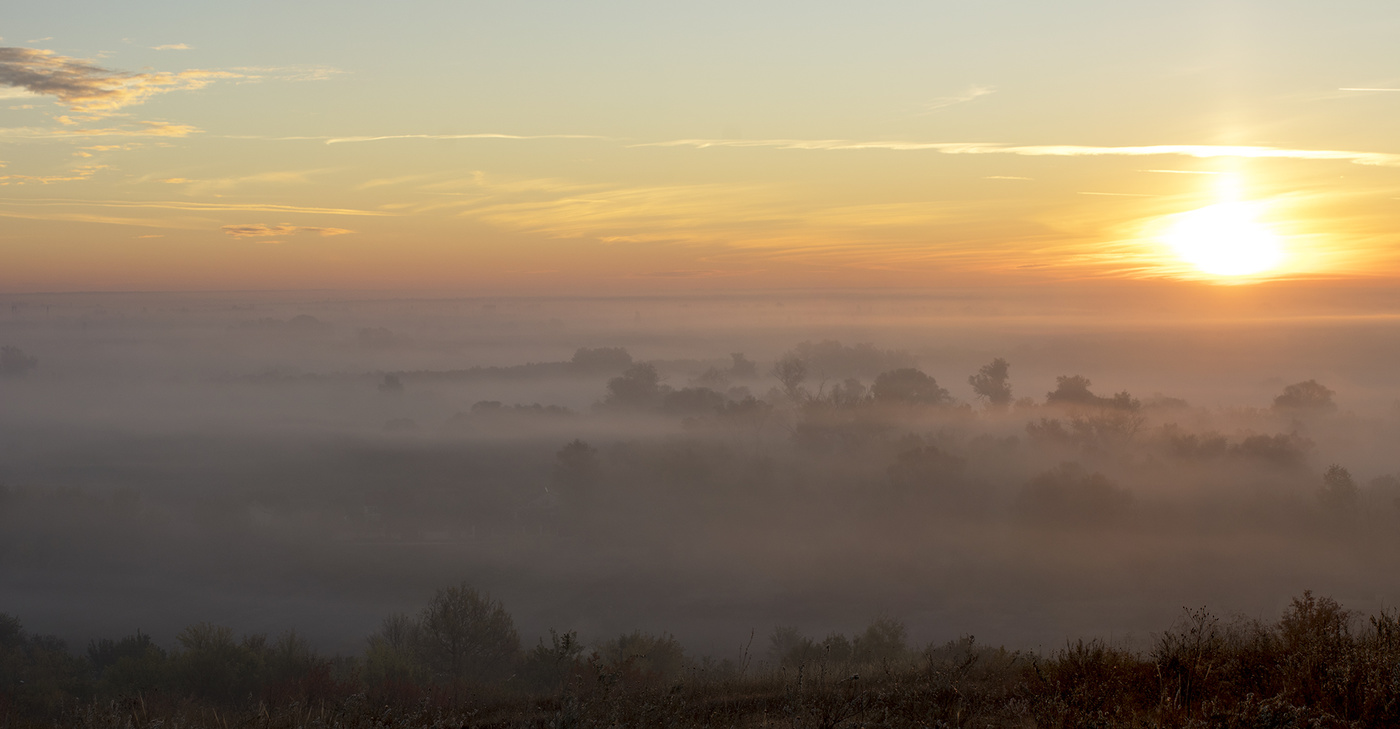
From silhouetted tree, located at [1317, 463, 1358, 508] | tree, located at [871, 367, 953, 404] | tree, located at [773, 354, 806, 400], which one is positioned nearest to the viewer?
silhouetted tree, located at [1317, 463, 1358, 508]

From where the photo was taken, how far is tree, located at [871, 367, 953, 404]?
11325cm

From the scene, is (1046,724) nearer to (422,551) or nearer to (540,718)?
(540,718)

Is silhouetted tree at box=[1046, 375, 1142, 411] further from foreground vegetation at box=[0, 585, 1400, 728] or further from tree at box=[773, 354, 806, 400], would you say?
foreground vegetation at box=[0, 585, 1400, 728]

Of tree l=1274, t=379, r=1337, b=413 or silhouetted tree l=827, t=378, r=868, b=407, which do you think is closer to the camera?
silhouetted tree l=827, t=378, r=868, b=407

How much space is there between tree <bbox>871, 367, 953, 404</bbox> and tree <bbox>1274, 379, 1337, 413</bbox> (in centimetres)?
5433

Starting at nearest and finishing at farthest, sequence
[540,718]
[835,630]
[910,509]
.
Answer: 1. [540,718]
2. [835,630]
3. [910,509]

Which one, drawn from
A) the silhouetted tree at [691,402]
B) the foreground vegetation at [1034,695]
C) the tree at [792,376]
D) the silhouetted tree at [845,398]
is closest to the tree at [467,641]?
the foreground vegetation at [1034,695]

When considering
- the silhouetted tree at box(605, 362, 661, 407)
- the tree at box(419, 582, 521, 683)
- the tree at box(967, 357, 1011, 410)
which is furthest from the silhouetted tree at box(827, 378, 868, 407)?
the tree at box(419, 582, 521, 683)

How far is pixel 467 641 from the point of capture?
39.9m

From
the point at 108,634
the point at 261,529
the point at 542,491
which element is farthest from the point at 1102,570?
the point at 261,529

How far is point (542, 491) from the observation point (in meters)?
120

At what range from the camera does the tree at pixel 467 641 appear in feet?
128

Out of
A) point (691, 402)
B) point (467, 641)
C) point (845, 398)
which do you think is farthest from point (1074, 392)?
point (467, 641)

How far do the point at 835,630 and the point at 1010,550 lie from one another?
87.5 ft
